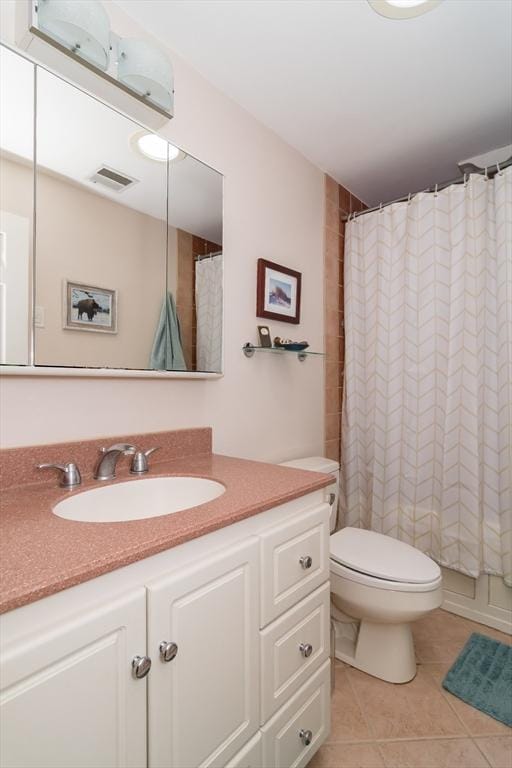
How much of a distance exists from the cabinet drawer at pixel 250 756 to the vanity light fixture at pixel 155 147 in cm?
170

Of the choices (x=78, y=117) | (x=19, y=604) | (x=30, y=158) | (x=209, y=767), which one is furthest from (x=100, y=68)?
(x=209, y=767)

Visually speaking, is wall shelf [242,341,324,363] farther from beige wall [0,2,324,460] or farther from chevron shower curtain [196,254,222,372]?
chevron shower curtain [196,254,222,372]

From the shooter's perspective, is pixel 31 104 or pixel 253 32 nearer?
pixel 31 104

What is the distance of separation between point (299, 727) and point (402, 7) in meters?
2.16

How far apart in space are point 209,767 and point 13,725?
19.8 inches

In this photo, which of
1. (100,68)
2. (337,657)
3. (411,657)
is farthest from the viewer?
(337,657)

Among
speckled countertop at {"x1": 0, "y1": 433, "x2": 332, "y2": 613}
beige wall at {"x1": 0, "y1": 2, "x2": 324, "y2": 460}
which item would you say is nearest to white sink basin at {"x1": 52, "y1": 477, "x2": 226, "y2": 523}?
speckled countertop at {"x1": 0, "y1": 433, "x2": 332, "y2": 613}

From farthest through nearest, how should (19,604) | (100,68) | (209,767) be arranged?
(100,68), (209,767), (19,604)

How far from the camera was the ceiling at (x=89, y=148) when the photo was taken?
1028 mm

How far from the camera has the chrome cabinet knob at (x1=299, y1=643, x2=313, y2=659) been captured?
3.60 feet

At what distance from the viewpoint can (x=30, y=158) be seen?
3.47 feet

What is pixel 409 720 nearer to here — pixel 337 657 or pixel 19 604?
pixel 337 657

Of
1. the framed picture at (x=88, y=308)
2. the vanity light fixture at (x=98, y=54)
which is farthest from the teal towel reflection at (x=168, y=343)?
the vanity light fixture at (x=98, y=54)

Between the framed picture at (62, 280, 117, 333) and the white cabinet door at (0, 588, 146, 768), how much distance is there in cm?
79
